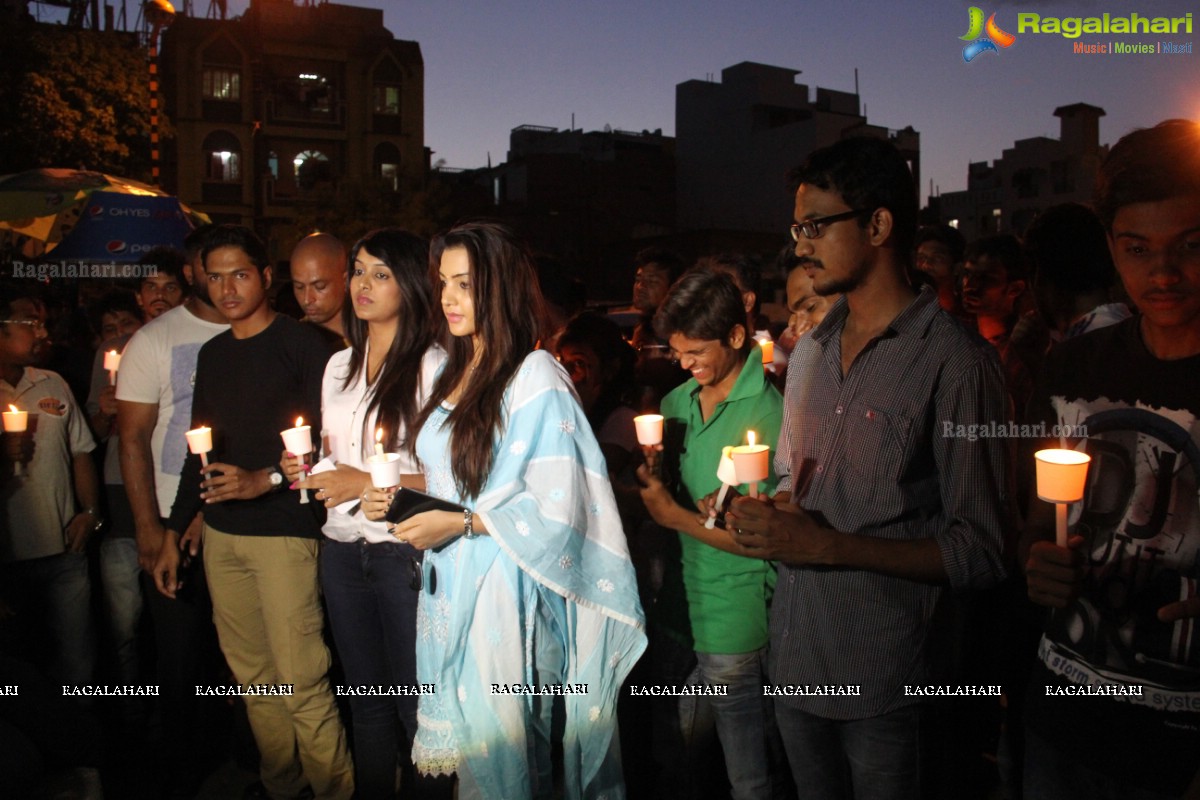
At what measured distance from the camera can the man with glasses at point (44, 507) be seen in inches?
176

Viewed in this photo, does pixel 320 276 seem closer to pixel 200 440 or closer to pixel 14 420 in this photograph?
pixel 200 440

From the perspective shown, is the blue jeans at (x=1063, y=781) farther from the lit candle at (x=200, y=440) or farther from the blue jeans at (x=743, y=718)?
the lit candle at (x=200, y=440)

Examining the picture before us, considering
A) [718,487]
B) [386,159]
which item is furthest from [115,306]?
[386,159]

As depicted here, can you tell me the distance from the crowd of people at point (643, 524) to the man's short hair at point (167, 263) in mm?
1092

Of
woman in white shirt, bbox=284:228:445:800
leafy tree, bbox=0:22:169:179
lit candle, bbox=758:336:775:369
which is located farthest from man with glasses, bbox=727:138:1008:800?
leafy tree, bbox=0:22:169:179


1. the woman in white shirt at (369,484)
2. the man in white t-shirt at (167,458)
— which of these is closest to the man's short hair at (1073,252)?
the woman in white shirt at (369,484)

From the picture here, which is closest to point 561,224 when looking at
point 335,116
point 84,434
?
point 335,116

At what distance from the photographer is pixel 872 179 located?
253 cm

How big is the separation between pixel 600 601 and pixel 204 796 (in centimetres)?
266

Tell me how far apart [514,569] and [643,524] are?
105 cm

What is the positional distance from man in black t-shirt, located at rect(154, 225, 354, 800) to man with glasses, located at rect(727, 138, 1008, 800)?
7.55ft

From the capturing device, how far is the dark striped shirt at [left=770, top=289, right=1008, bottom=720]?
2.30 metres

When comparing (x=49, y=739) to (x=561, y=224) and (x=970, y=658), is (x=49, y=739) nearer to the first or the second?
(x=970, y=658)

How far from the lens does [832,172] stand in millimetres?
2572
